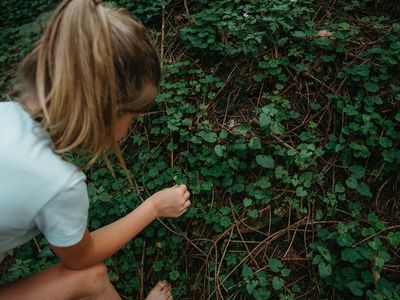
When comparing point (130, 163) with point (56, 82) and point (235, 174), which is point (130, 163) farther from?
point (56, 82)

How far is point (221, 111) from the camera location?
297 centimetres

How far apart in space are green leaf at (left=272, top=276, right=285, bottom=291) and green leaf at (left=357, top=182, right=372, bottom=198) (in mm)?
754

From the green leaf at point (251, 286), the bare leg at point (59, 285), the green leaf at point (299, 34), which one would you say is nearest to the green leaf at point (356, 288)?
the green leaf at point (251, 286)

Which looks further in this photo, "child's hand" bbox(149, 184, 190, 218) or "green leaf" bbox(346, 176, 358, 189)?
"green leaf" bbox(346, 176, 358, 189)

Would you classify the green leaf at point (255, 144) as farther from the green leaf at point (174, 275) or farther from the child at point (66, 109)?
the child at point (66, 109)

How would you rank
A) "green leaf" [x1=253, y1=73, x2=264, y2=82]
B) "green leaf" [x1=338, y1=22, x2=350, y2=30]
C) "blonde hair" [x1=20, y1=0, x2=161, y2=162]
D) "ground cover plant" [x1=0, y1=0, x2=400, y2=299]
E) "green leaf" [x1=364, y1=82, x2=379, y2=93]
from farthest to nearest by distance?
"green leaf" [x1=338, y1=22, x2=350, y2=30]
"green leaf" [x1=253, y1=73, x2=264, y2=82]
"green leaf" [x1=364, y1=82, x2=379, y2=93]
"ground cover plant" [x1=0, y1=0, x2=400, y2=299]
"blonde hair" [x1=20, y1=0, x2=161, y2=162]

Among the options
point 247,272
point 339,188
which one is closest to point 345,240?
point 339,188

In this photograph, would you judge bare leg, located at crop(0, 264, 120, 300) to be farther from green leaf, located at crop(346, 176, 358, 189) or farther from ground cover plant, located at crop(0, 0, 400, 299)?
green leaf, located at crop(346, 176, 358, 189)

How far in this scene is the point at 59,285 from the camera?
178 centimetres

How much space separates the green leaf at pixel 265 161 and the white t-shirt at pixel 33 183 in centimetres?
136

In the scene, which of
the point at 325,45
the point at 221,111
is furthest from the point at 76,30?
the point at 325,45

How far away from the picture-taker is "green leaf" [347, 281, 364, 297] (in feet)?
7.22

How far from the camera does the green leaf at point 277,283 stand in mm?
2316

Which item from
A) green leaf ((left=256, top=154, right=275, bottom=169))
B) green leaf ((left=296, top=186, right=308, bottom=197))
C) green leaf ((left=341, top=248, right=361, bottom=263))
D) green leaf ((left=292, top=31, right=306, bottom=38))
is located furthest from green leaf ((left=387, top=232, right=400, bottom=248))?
green leaf ((left=292, top=31, right=306, bottom=38))
